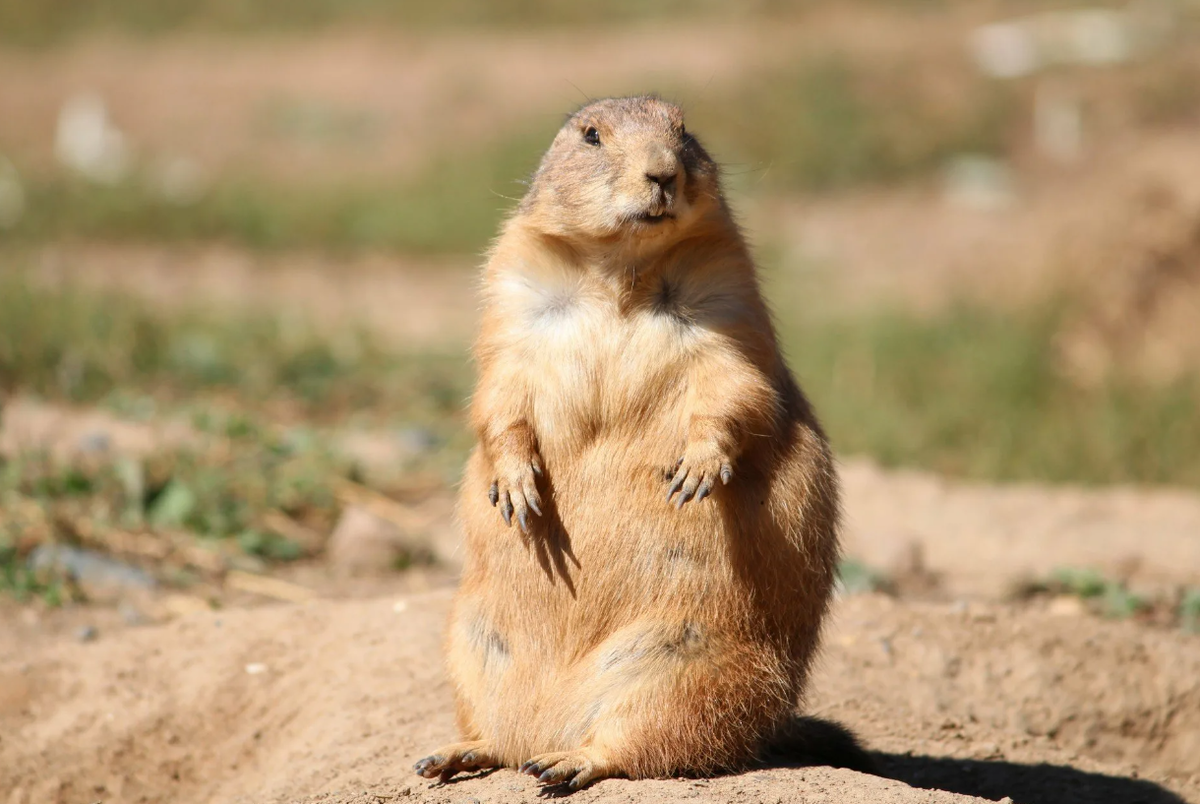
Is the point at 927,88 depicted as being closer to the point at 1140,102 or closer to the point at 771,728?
the point at 1140,102

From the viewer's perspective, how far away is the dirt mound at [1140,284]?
33.0ft

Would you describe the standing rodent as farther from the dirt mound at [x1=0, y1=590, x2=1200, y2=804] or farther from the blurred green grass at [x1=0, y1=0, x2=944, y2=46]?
the blurred green grass at [x1=0, y1=0, x2=944, y2=46]

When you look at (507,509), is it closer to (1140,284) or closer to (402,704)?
(402,704)

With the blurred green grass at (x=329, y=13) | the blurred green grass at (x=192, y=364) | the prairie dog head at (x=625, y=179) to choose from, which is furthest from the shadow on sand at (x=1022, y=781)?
the blurred green grass at (x=329, y=13)

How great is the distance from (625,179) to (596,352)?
18.1 inches

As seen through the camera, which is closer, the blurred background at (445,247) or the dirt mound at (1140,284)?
Answer: the blurred background at (445,247)

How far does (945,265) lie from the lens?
12.9 m

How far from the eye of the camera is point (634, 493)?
3.46 metres

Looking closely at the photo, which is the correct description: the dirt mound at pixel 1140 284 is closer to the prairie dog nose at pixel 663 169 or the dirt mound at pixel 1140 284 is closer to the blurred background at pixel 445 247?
the blurred background at pixel 445 247

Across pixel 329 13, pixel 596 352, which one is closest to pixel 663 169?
pixel 596 352

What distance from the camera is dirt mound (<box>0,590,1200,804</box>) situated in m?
4.31

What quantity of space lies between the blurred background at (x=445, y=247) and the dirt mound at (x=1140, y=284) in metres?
0.03

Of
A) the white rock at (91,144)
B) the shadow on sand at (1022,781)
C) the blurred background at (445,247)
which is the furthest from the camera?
the white rock at (91,144)

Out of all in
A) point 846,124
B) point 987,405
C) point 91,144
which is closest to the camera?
point 987,405
